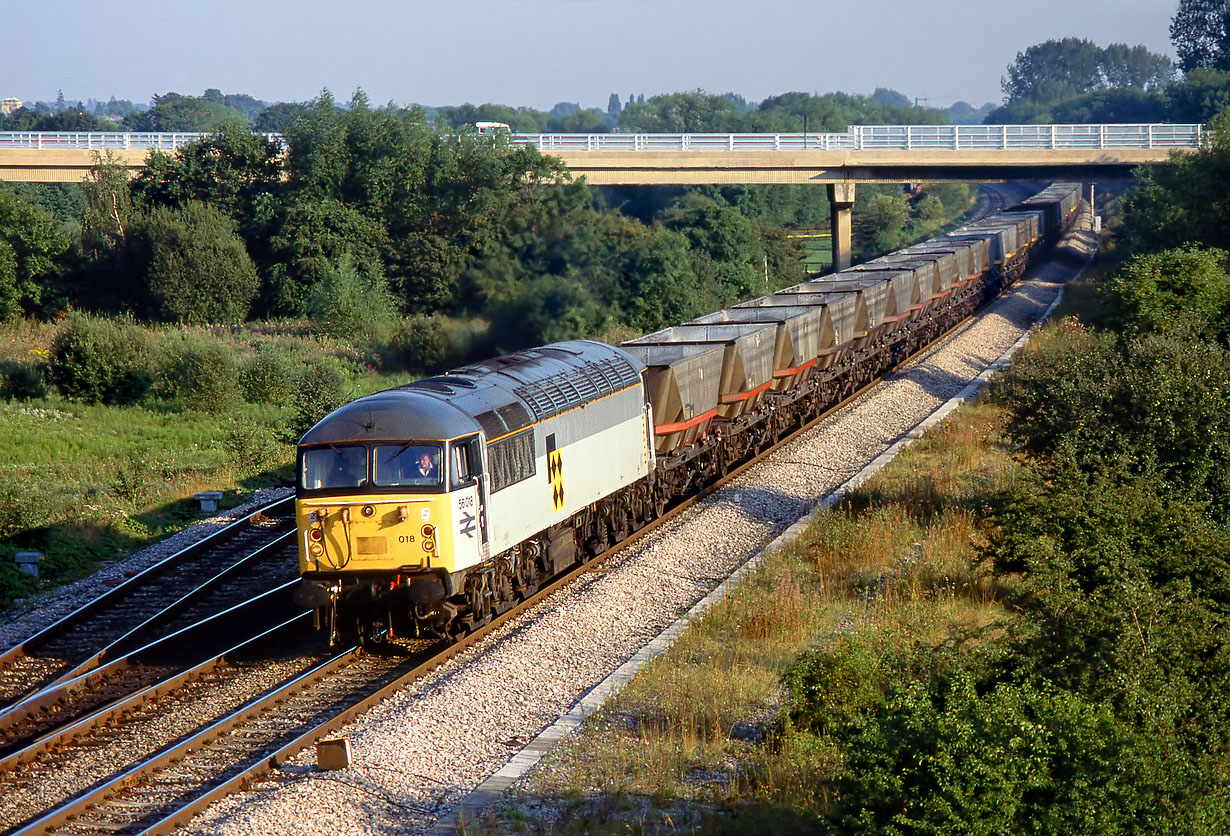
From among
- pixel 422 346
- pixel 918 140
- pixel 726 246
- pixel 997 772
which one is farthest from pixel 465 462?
pixel 918 140

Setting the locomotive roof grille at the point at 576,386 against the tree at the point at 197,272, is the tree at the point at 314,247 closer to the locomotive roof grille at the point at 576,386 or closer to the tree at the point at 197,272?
the tree at the point at 197,272

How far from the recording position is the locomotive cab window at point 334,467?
13.9 meters

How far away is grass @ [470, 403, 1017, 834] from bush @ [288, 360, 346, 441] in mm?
10005

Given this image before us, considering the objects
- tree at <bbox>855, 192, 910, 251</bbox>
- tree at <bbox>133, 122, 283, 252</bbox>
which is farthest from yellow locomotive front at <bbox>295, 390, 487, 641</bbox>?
tree at <bbox>855, 192, 910, 251</bbox>

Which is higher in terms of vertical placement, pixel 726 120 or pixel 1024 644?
pixel 726 120

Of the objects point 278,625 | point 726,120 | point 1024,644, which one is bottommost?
point 278,625

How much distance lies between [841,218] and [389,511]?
45117 mm

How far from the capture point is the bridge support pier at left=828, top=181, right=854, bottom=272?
54812 mm

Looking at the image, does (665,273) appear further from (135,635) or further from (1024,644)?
(1024,644)

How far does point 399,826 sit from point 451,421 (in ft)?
17.3

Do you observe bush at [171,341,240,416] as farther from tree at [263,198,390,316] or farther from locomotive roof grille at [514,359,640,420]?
locomotive roof grille at [514,359,640,420]

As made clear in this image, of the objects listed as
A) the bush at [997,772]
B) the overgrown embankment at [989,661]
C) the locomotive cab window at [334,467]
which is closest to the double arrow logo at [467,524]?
the locomotive cab window at [334,467]

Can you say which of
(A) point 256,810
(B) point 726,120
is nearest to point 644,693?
(A) point 256,810

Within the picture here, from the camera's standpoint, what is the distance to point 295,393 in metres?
33.6
